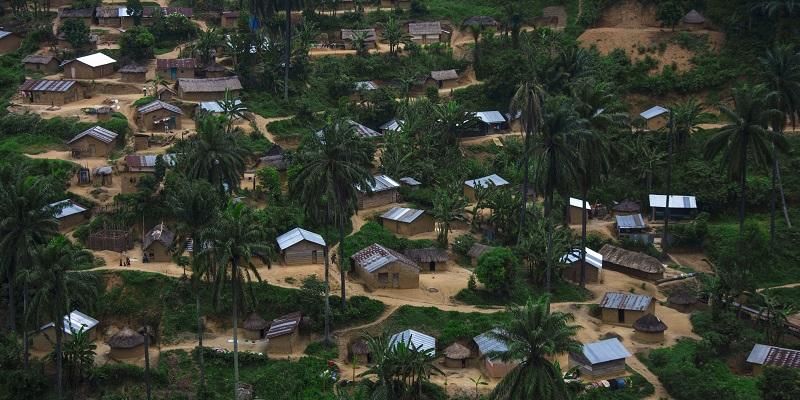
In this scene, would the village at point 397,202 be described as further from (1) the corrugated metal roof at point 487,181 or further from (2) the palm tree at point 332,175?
(1) the corrugated metal roof at point 487,181

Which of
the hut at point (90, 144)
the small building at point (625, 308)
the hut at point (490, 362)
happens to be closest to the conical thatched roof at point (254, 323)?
the hut at point (490, 362)

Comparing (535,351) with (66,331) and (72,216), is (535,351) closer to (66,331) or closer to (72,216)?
(66,331)

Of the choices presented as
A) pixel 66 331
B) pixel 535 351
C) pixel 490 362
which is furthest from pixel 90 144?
pixel 535 351

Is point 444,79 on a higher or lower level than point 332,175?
lower

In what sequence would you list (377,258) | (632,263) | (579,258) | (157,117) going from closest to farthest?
(377,258) → (579,258) → (632,263) → (157,117)

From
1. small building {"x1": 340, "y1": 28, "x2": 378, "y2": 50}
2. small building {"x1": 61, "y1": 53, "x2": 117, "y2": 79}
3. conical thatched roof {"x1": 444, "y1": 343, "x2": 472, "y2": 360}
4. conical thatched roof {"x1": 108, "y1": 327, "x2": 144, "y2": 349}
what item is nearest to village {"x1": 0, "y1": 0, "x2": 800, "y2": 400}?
conical thatched roof {"x1": 108, "y1": 327, "x2": 144, "y2": 349}

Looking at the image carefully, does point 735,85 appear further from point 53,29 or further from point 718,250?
point 53,29

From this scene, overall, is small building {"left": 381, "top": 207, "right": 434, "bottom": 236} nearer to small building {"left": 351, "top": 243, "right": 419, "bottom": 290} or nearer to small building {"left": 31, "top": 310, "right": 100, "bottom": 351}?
small building {"left": 351, "top": 243, "right": 419, "bottom": 290}
